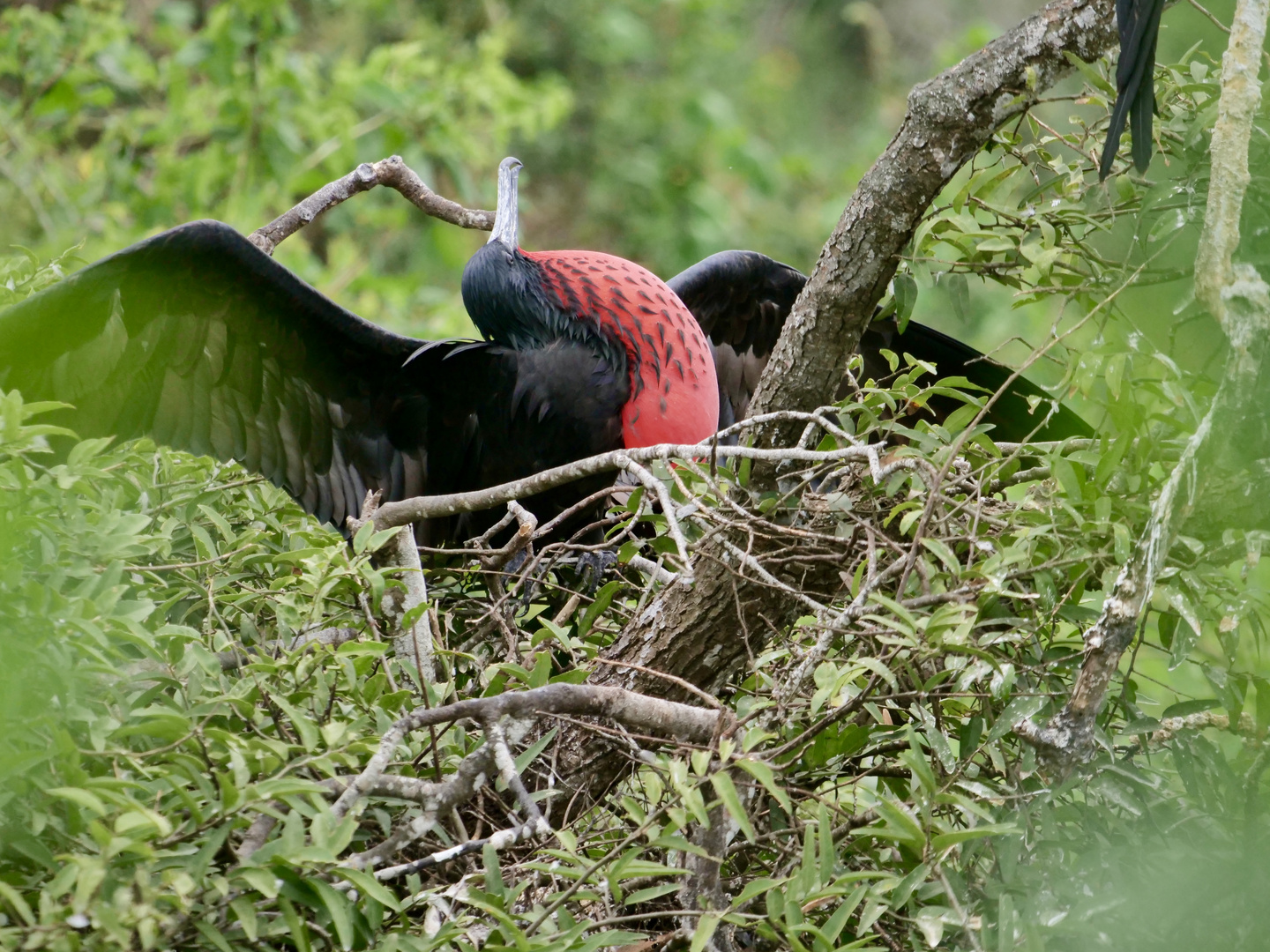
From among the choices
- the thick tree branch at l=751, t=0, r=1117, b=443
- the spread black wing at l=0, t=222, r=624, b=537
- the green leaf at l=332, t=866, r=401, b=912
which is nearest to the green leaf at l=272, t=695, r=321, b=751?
the green leaf at l=332, t=866, r=401, b=912

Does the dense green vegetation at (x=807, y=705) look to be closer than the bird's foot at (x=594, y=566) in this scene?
Yes

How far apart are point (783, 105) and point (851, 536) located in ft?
23.0

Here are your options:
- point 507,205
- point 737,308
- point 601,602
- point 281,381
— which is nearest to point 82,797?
point 601,602

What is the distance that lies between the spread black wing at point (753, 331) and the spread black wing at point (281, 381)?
1.28 feet

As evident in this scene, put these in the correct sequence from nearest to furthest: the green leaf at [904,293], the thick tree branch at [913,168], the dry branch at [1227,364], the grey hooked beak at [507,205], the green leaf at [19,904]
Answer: the green leaf at [19,904], the dry branch at [1227,364], the thick tree branch at [913,168], the green leaf at [904,293], the grey hooked beak at [507,205]

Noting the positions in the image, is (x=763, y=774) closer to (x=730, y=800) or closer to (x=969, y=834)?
(x=730, y=800)

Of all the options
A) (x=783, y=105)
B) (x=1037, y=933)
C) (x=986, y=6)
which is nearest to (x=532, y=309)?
(x=1037, y=933)

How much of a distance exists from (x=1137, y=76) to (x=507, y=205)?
1.53 meters

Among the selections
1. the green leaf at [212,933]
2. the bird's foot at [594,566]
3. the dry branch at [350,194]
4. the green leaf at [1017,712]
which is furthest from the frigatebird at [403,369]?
the green leaf at [212,933]

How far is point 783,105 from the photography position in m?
7.88

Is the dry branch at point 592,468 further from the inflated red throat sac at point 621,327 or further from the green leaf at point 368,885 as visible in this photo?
the inflated red throat sac at point 621,327

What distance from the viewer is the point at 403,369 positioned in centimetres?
235

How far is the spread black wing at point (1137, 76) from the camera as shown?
1.33m

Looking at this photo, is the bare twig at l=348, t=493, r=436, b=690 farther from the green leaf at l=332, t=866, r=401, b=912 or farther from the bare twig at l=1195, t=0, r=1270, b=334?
the bare twig at l=1195, t=0, r=1270, b=334
